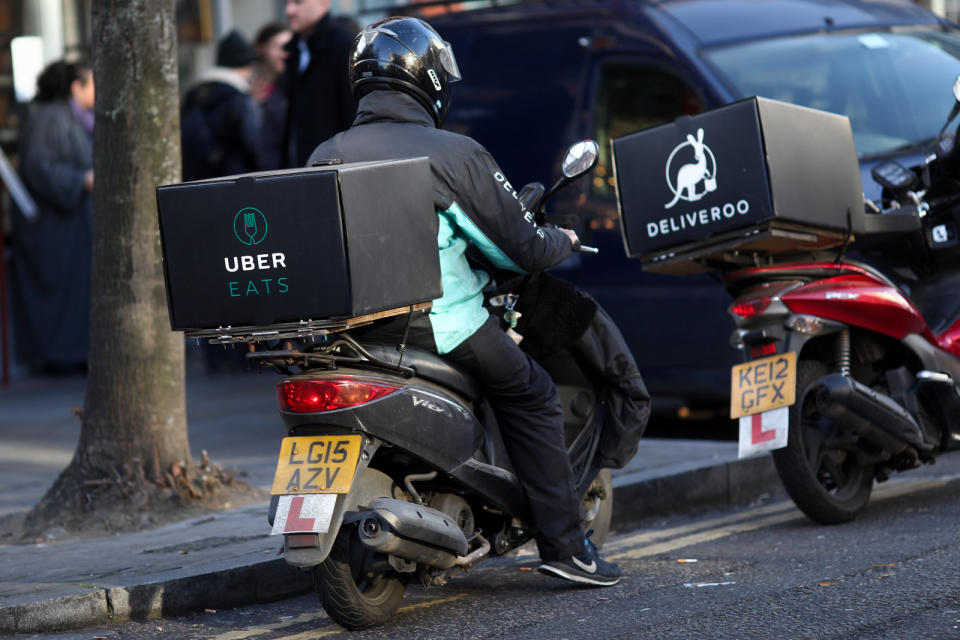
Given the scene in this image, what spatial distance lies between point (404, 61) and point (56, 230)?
7.18 meters

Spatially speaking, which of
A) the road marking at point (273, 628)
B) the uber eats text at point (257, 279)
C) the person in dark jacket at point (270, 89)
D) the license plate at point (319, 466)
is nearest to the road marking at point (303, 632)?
the road marking at point (273, 628)

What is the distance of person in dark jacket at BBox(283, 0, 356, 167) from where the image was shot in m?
8.14

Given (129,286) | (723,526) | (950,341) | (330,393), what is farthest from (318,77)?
(330,393)

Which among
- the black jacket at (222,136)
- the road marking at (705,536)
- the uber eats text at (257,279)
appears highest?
the black jacket at (222,136)

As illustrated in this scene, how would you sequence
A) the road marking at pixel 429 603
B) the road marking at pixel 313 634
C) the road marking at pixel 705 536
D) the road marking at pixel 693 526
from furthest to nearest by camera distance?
the road marking at pixel 693 526 → the road marking at pixel 705 536 → the road marking at pixel 429 603 → the road marking at pixel 313 634

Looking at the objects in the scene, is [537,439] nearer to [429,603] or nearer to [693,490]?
[429,603]

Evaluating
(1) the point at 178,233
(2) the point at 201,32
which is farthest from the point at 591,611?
(2) the point at 201,32

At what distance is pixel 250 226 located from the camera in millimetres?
4371

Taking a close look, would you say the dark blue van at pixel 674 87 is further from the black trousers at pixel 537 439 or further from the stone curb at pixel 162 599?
the stone curb at pixel 162 599

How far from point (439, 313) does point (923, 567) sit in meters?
1.78

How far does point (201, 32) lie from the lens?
547 inches

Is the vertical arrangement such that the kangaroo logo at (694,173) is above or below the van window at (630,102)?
below

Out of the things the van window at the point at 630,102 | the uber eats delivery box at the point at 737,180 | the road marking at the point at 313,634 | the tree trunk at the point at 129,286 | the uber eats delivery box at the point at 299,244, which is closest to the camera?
the uber eats delivery box at the point at 299,244

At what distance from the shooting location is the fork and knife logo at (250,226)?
4.36 metres
